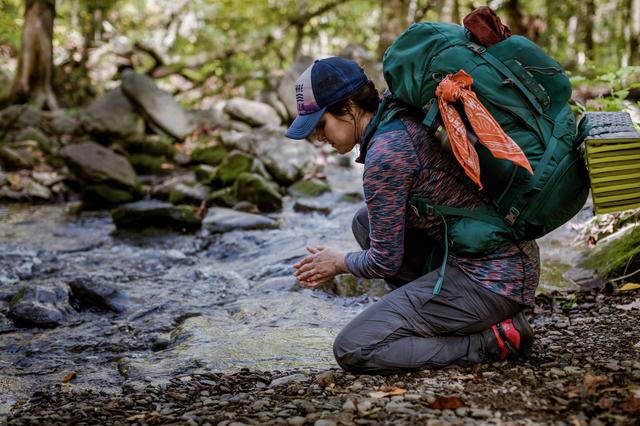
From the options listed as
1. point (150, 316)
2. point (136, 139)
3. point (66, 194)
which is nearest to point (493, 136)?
point (150, 316)

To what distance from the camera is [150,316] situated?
507cm

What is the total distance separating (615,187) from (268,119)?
12.3 metres

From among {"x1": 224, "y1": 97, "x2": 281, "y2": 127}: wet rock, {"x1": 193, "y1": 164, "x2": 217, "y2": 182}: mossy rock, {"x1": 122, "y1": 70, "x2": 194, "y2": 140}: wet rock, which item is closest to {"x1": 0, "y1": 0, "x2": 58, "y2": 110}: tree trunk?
{"x1": 122, "y1": 70, "x2": 194, "y2": 140}: wet rock

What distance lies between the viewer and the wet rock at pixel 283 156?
11.0 metres

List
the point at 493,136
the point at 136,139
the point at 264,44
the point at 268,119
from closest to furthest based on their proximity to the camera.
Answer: the point at 493,136
the point at 136,139
the point at 268,119
the point at 264,44

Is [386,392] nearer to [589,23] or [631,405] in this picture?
[631,405]

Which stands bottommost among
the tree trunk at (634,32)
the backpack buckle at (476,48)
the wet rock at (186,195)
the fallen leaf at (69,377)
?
the wet rock at (186,195)

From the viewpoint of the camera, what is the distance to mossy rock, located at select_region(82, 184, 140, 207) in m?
9.92

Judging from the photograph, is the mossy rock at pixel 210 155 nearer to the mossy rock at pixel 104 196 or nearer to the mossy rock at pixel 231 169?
the mossy rock at pixel 231 169

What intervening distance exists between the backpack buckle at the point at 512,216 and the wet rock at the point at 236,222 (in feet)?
18.2

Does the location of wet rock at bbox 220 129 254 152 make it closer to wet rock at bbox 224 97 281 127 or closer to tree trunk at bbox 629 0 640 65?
wet rock at bbox 224 97 281 127

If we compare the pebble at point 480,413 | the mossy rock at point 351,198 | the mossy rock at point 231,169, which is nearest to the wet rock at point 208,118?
the mossy rock at point 231,169

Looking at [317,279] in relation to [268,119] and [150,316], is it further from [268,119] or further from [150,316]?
[268,119]

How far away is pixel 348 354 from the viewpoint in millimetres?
3229
